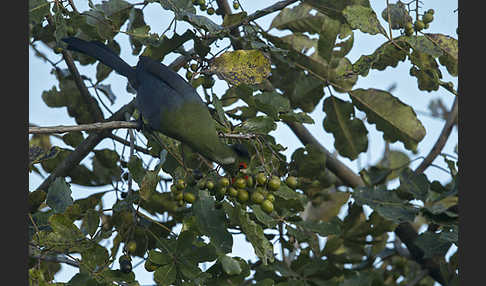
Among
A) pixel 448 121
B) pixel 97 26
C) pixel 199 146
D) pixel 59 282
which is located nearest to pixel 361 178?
pixel 448 121

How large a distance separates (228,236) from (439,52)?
4.19 ft

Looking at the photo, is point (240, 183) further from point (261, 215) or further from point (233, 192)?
point (261, 215)

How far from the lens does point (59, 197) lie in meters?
2.27

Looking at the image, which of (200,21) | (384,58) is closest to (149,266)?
(200,21)

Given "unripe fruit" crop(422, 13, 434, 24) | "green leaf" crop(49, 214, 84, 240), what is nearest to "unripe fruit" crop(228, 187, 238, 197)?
"green leaf" crop(49, 214, 84, 240)

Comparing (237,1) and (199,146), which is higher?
(237,1)

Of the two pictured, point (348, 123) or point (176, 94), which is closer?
point (176, 94)

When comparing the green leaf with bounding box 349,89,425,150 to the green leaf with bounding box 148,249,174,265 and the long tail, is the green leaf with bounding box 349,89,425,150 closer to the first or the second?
the long tail

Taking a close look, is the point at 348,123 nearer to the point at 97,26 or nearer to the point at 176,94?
the point at 176,94

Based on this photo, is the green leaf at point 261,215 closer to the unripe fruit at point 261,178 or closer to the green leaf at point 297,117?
the unripe fruit at point 261,178

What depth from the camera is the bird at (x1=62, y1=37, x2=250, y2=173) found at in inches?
93.5

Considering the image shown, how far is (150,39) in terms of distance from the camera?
2594mm

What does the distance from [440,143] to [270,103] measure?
1.72 m

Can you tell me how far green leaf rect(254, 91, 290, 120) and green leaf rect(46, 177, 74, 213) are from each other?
2.89ft
